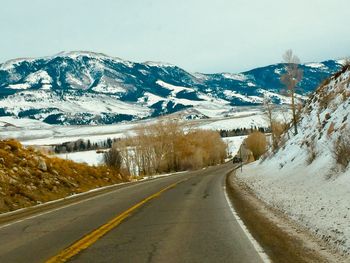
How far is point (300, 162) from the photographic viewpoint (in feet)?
86.9

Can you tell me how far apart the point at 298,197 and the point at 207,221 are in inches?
193

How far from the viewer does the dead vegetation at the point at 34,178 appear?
2236 centimetres

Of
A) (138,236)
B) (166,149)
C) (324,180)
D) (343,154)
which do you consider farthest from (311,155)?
(166,149)

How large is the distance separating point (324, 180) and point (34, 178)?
52.0ft

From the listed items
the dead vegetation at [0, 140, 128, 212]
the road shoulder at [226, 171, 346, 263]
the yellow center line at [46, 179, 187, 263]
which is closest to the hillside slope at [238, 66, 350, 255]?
the road shoulder at [226, 171, 346, 263]

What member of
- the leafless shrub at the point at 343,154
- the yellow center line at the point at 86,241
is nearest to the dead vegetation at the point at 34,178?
the yellow center line at the point at 86,241

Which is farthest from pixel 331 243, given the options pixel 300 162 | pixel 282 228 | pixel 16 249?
pixel 300 162

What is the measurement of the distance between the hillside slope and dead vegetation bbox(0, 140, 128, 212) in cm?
1087

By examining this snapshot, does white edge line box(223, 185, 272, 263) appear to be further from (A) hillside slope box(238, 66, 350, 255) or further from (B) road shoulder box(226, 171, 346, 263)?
(A) hillside slope box(238, 66, 350, 255)

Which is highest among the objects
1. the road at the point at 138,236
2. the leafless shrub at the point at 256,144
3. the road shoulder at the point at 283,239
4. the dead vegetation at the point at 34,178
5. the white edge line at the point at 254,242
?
the leafless shrub at the point at 256,144

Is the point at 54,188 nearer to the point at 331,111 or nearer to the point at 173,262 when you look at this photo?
the point at 331,111

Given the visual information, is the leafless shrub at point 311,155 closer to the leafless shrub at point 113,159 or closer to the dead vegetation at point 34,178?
the dead vegetation at point 34,178

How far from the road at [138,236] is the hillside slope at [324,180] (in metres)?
1.76

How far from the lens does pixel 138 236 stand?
10.8 metres
